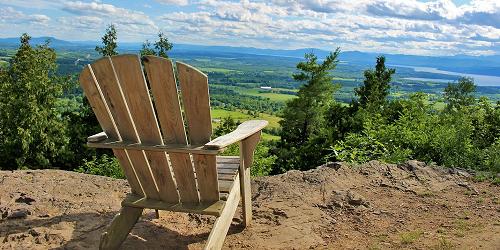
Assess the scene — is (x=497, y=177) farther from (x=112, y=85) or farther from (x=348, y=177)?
(x=112, y=85)

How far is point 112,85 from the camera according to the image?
9.62 feet

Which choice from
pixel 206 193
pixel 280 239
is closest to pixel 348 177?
pixel 280 239

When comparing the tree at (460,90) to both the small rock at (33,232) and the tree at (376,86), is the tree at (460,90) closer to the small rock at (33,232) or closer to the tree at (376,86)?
the tree at (376,86)

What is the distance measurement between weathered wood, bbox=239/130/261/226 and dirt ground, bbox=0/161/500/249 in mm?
194

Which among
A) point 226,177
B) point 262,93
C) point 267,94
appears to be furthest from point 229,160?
point 262,93

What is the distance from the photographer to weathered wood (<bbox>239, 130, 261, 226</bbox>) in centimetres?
354

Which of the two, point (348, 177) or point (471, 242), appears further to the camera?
point (348, 177)

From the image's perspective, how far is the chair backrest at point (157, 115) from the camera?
9.02ft

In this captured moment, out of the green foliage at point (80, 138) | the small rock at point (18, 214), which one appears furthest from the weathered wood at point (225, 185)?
the green foliage at point (80, 138)

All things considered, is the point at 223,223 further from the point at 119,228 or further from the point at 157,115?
the point at 157,115

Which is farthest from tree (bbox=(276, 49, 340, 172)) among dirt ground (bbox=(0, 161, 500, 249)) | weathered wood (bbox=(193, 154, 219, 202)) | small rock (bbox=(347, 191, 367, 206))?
weathered wood (bbox=(193, 154, 219, 202))

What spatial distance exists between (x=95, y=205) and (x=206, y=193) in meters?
1.53

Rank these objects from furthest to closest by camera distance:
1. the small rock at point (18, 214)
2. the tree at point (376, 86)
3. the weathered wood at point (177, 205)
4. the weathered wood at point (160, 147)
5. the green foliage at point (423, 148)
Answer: the tree at point (376, 86), the green foliage at point (423, 148), the small rock at point (18, 214), the weathered wood at point (177, 205), the weathered wood at point (160, 147)

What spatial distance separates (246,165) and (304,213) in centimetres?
84
